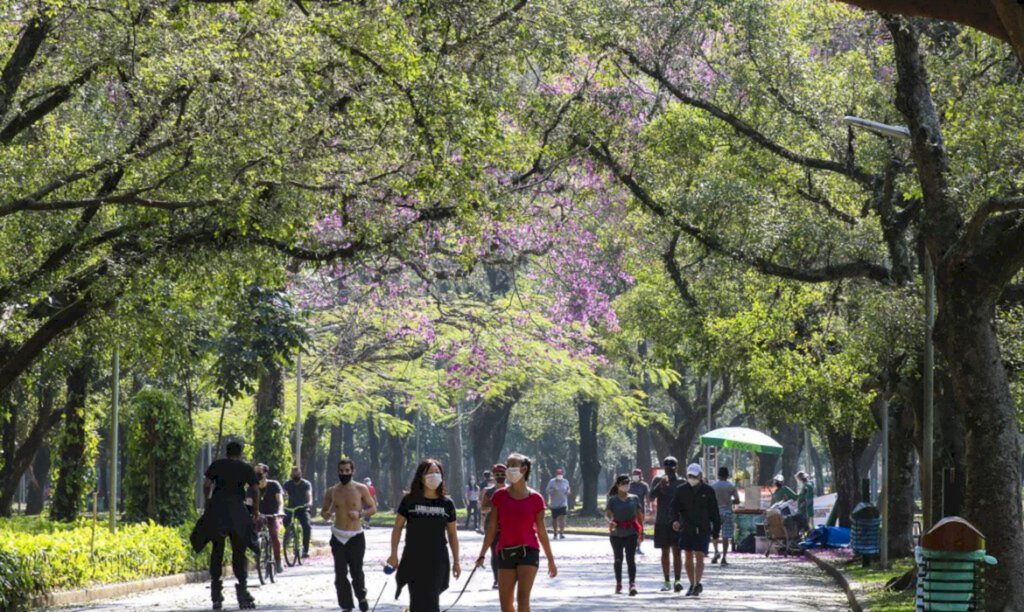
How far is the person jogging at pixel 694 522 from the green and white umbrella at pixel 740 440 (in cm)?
1942

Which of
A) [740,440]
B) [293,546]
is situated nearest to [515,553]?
[293,546]

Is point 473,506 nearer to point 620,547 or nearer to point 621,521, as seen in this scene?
point 620,547

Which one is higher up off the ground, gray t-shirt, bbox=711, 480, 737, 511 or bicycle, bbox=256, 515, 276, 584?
gray t-shirt, bbox=711, 480, 737, 511

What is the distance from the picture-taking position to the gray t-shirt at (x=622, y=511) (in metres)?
23.5

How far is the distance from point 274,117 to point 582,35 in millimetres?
7230

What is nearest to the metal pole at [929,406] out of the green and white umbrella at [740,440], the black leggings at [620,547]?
the black leggings at [620,547]

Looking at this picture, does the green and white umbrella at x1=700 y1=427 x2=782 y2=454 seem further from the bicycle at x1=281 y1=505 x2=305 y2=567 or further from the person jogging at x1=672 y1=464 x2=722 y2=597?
the person jogging at x1=672 y1=464 x2=722 y2=597

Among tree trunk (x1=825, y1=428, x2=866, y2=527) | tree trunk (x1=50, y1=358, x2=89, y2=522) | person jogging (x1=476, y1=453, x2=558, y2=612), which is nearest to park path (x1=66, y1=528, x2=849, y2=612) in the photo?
person jogging (x1=476, y1=453, x2=558, y2=612)

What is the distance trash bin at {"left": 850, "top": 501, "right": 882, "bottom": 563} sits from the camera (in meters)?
29.7

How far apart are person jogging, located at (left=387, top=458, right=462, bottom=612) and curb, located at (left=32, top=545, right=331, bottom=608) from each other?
7.95 metres

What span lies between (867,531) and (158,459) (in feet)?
41.4

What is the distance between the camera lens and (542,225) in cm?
3375

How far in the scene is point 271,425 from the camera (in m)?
34.7

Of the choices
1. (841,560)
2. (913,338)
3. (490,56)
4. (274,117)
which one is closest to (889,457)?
(841,560)
